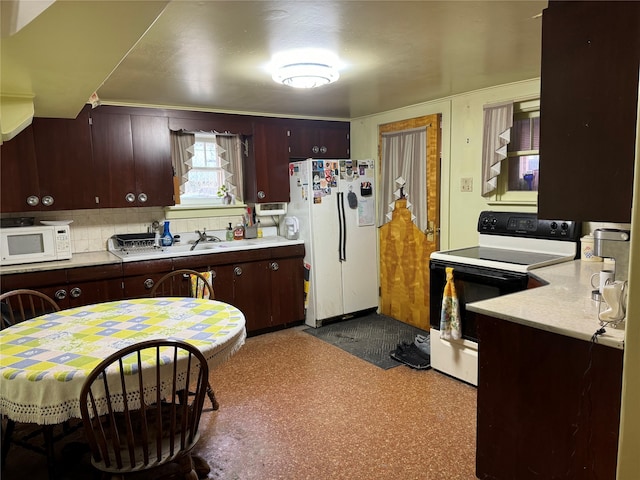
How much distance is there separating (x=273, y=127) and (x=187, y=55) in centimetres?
202

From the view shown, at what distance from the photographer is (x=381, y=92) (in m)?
3.55

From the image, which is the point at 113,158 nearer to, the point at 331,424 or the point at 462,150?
the point at 331,424

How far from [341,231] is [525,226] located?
5.96 feet

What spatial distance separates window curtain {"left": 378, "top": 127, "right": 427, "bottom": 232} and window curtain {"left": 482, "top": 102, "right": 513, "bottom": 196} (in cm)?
69

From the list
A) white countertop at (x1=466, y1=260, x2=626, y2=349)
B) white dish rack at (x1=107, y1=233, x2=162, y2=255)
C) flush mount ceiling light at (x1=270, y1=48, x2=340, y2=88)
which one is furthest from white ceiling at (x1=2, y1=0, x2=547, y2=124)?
white countertop at (x1=466, y1=260, x2=626, y2=349)

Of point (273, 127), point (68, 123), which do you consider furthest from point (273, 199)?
point (68, 123)

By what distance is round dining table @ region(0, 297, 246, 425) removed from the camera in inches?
61.5

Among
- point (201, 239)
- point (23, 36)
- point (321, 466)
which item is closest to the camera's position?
point (23, 36)

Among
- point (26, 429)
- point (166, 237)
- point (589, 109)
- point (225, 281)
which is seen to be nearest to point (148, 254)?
point (166, 237)

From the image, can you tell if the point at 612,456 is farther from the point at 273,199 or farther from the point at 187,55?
the point at 273,199

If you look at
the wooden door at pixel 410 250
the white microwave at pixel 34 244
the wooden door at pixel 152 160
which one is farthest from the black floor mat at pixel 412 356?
the white microwave at pixel 34 244

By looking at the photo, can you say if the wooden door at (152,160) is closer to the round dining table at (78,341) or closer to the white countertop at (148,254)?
the white countertop at (148,254)

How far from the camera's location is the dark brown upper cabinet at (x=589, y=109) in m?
1.39

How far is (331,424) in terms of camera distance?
2611mm
